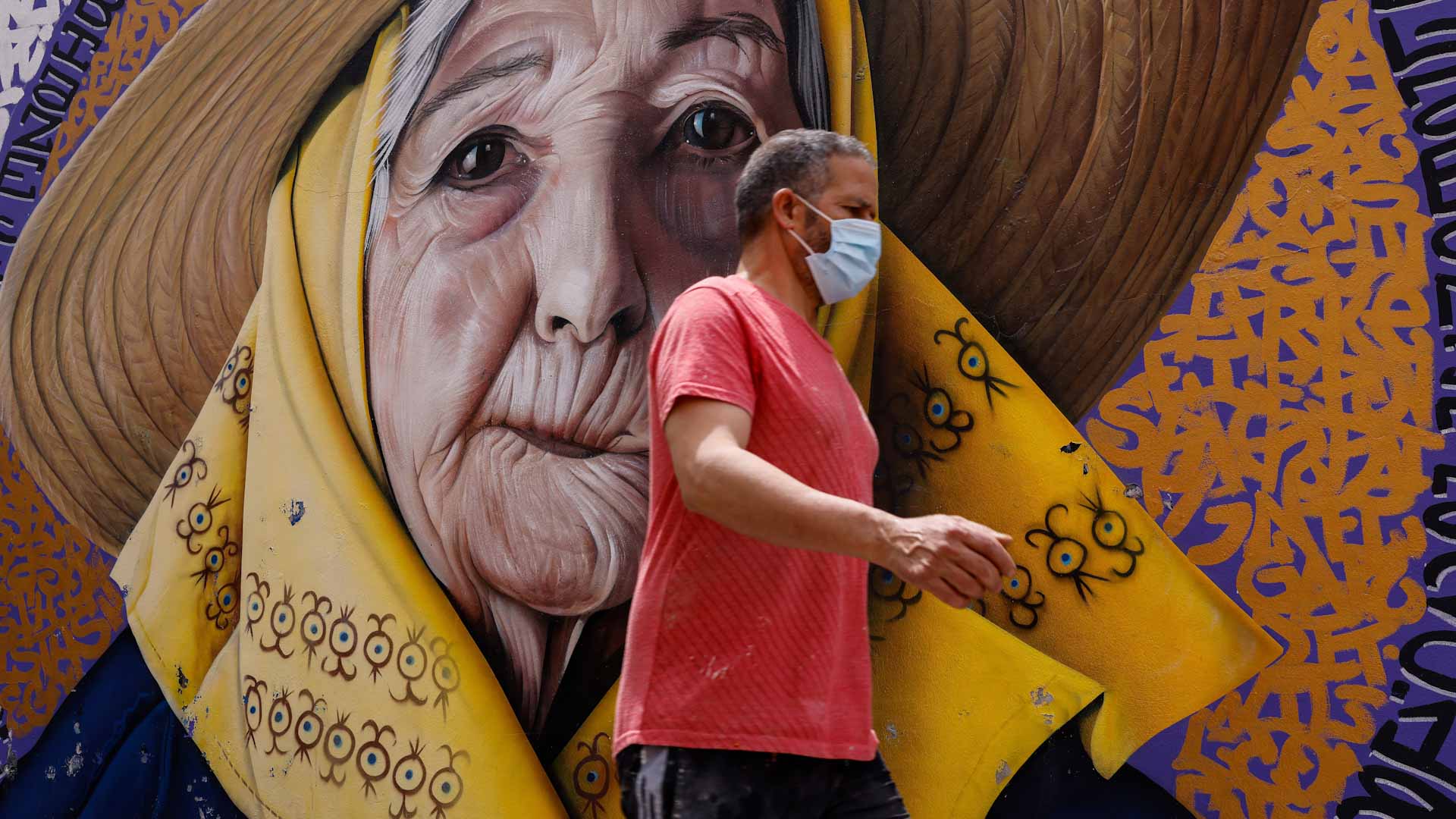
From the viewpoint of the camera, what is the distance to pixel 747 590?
61.6 inches

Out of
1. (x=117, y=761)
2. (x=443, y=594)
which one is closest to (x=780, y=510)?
(x=443, y=594)

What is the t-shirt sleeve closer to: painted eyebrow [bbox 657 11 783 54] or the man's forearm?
the man's forearm

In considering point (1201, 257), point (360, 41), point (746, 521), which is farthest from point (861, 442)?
point (360, 41)

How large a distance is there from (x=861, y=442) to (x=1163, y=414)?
991 mm

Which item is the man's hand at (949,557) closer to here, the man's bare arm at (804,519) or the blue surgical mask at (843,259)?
the man's bare arm at (804,519)

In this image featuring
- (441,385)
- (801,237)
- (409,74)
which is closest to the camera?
(801,237)

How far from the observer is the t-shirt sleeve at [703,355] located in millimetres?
1513

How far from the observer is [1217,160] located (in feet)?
8.08

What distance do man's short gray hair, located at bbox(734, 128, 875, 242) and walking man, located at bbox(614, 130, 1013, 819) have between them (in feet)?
0.47

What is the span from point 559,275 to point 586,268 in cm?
7

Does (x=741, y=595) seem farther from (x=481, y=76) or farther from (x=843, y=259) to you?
(x=481, y=76)

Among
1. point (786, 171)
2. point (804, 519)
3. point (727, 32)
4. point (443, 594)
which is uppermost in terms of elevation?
point (727, 32)

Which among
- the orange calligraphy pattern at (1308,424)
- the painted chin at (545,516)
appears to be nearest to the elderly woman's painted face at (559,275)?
the painted chin at (545,516)

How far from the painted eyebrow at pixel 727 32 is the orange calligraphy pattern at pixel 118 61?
1454mm
